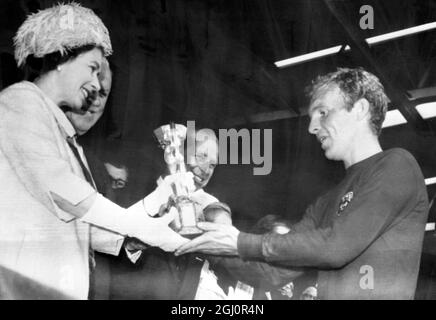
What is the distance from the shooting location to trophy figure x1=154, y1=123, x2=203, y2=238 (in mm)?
4844

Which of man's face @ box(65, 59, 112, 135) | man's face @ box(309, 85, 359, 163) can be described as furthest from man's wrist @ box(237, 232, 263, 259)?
man's face @ box(65, 59, 112, 135)

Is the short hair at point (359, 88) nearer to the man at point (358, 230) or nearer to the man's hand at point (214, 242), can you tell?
the man at point (358, 230)

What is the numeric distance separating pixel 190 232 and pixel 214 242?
0.16m

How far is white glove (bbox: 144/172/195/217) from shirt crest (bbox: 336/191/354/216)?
0.89 m

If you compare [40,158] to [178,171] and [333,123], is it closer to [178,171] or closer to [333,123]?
[178,171]

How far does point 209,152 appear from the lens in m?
5.06

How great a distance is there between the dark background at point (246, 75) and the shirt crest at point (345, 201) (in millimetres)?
200

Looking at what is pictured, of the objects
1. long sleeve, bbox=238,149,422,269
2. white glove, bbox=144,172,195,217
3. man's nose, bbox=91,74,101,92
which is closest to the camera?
long sleeve, bbox=238,149,422,269

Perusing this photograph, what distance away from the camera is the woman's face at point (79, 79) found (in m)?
4.92

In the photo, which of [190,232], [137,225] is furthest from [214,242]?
[137,225]

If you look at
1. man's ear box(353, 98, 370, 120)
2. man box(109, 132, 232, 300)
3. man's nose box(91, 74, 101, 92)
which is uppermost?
man's nose box(91, 74, 101, 92)

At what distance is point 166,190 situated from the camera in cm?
492

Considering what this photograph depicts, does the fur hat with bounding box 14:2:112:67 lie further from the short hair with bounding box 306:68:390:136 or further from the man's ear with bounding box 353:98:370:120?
the man's ear with bounding box 353:98:370:120

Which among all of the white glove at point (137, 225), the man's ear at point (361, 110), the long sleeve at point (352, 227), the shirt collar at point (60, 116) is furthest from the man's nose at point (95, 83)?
the man's ear at point (361, 110)
